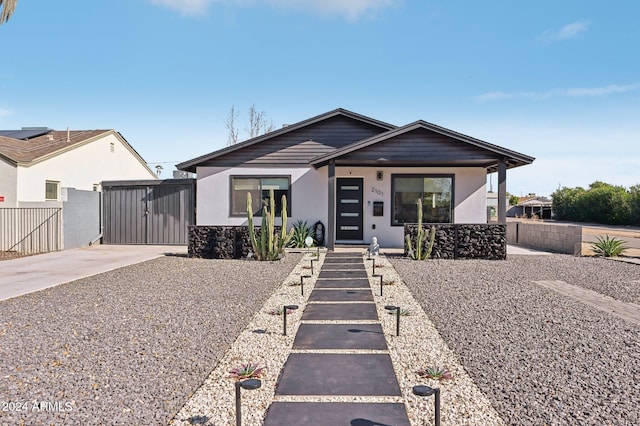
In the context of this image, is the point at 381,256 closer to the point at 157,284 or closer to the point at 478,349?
the point at 157,284

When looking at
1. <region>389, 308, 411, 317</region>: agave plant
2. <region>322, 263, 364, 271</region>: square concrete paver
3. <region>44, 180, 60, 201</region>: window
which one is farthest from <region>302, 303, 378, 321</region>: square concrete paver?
<region>44, 180, 60, 201</region>: window

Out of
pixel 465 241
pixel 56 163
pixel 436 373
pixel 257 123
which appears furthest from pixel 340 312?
pixel 257 123

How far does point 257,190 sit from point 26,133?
50.0 feet

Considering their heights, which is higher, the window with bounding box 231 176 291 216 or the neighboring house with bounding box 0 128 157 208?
the neighboring house with bounding box 0 128 157 208

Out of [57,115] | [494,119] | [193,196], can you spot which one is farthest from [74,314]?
[57,115]

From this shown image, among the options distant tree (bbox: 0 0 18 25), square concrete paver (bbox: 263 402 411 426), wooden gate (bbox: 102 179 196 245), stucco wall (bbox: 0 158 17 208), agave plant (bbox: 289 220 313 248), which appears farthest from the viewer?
stucco wall (bbox: 0 158 17 208)

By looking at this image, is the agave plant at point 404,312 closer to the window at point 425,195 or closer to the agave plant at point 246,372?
the agave plant at point 246,372

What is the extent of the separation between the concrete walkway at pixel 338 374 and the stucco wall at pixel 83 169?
1452 centimetres

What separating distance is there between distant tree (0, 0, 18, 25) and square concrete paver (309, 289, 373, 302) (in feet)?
37.8

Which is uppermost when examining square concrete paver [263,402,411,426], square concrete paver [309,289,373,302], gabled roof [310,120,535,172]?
gabled roof [310,120,535,172]

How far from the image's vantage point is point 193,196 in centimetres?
1402

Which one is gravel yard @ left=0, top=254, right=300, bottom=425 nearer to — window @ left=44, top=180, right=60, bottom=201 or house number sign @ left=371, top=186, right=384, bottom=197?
house number sign @ left=371, top=186, right=384, bottom=197

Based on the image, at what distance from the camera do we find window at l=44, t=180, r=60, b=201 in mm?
15883

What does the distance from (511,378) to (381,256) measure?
303 inches
